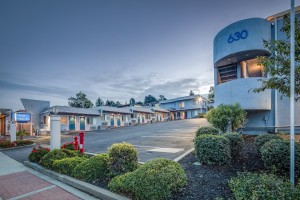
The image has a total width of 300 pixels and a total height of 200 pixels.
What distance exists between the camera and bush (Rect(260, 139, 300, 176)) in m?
4.25

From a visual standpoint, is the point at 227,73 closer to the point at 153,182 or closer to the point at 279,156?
the point at 279,156

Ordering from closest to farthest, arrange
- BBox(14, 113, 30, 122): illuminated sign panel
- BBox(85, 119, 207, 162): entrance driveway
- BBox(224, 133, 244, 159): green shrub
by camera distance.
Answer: BBox(224, 133, 244, 159): green shrub, BBox(85, 119, 207, 162): entrance driveway, BBox(14, 113, 30, 122): illuminated sign panel

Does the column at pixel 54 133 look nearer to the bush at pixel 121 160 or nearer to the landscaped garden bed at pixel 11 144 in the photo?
the bush at pixel 121 160

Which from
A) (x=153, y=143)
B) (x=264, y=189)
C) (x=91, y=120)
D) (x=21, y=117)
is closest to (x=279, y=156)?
(x=264, y=189)

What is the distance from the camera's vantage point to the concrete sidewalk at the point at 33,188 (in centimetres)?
474

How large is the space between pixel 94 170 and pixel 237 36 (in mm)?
11904

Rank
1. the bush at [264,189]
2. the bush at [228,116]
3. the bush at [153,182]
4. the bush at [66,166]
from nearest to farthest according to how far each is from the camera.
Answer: the bush at [264,189]
the bush at [153,182]
the bush at [66,166]
the bush at [228,116]

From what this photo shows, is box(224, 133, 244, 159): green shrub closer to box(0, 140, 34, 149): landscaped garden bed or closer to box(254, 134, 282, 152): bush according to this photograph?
box(254, 134, 282, 152): bush

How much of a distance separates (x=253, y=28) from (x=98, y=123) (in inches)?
1156

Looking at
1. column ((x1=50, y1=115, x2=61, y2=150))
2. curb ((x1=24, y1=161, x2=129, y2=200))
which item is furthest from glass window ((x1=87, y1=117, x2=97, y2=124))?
curb ((x1=24, y1=161, x2=129, y2=200))

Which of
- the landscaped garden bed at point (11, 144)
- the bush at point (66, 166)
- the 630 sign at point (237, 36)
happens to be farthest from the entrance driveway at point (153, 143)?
the 630 sign at point (237, 36)

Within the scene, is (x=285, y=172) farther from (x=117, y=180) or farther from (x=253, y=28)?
(x=253, y=28)

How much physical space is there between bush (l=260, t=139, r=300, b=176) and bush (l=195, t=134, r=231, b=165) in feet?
3.22

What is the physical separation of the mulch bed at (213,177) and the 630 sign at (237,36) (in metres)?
8.40
